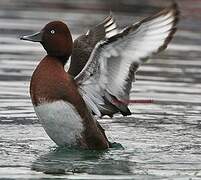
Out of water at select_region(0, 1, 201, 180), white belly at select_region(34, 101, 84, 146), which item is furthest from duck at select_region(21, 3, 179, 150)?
water at select_region(0, 1, 201, 180)

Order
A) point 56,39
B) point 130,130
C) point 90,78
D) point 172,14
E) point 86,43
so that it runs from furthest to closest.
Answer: point 130,130 → point 86,43 → point 56,39 → point 90,78 → point 172,14

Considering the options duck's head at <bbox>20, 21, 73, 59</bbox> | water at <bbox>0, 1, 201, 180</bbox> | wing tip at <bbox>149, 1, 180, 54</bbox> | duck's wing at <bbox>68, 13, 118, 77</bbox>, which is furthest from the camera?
duck's wing at <bbox>68, 13, 118, 77</bbox>

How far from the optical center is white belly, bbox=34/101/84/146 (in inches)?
386

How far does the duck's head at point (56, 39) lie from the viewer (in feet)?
33.6

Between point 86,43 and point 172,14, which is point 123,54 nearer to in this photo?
point 172,14

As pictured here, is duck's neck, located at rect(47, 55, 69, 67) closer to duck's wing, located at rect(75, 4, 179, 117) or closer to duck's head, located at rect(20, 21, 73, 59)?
duck's head, located at rect(20, 21, 73, 59)

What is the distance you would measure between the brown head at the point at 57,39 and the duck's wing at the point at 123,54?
0.31m

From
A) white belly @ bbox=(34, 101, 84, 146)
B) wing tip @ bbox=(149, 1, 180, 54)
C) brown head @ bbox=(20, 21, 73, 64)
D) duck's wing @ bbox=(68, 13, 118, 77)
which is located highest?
wing tip @ bbox=(149, 1, 180, 54)

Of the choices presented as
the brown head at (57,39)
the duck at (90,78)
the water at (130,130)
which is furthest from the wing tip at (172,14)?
the water at (130,130)

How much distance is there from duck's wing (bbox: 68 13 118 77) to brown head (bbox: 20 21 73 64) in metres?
0.29

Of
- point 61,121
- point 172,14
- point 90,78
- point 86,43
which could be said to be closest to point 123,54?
point 90,78

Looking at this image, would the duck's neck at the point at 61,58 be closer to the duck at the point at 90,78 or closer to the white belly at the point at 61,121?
the duck at the point at 90,78

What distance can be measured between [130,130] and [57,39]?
1665mm

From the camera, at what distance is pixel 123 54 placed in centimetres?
996
